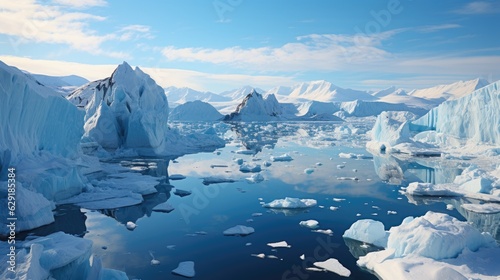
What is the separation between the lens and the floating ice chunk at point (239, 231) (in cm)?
773

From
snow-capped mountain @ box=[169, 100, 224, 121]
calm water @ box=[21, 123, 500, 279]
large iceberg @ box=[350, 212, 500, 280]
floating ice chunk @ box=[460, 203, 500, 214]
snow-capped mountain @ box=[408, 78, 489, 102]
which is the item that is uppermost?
snow-capped mountain @ box=[408, 78, 489, 102]

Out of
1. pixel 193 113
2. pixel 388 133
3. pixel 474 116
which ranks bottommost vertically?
pixel 388 133

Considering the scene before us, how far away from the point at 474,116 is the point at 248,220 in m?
16.3

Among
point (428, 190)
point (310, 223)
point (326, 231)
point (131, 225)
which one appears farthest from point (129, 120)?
point (428, 190)

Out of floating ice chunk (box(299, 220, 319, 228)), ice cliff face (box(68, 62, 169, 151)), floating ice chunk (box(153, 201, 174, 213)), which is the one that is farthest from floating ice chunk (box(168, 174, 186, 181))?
floating ice chunk (box(299, 220, 319, 228))

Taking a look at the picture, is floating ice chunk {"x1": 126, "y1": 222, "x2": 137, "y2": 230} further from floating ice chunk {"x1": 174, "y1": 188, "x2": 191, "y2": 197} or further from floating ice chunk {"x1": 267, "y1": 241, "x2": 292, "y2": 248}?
floating ice chunk {"x1": 267, "y1": 241, "x2": 292, "y2": 248}

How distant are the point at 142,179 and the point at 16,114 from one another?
163 inches

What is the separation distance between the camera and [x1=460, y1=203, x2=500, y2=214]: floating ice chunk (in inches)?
358

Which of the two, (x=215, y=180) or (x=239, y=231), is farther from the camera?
(x=215, y=180)

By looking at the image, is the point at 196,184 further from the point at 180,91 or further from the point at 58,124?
the point at 180,91

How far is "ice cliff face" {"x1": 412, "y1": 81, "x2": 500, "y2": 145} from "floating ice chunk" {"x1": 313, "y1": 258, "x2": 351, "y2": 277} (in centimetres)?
1594

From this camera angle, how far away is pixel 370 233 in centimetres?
714

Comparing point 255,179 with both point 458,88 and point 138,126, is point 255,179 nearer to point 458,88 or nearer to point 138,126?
point 138,126

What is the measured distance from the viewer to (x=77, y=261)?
202 inches
